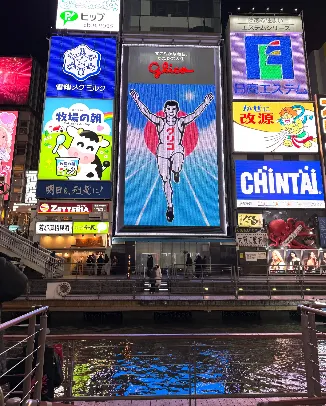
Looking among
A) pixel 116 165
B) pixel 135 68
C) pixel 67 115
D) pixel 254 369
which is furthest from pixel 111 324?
pixel 135 68

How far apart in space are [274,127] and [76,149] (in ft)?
57.6

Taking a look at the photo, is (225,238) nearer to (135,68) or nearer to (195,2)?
(135,68)

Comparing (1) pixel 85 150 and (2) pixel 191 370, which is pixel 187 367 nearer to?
(2) pixel 191 370

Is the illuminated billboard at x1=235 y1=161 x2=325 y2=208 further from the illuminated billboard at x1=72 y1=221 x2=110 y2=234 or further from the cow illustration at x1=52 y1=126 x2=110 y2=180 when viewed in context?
the cow illustration at x1=52 y1=126 x2=110 y2=180

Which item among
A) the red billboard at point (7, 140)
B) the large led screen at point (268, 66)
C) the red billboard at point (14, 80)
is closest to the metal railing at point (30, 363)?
the large led screen at point (268, 66)

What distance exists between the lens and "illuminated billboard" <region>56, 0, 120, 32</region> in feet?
112

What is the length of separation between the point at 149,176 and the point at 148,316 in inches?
634

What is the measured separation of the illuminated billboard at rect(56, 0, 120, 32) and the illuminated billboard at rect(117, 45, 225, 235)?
144 inches

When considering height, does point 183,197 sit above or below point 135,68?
below

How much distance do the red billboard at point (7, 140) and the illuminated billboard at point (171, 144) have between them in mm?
22235

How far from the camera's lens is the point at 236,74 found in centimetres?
3347

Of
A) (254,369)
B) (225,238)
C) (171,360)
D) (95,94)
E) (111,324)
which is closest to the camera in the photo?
(254,369)

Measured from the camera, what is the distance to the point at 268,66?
3353cm

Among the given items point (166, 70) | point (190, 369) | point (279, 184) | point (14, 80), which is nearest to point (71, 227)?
point (166, 70)
